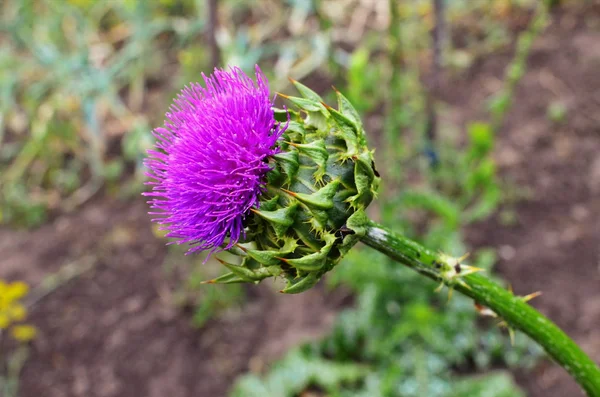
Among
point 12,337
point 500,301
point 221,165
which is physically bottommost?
point 12,337

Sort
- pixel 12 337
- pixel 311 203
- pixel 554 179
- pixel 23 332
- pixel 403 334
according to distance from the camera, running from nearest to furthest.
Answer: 1. pixel 311 203
2. pixel 403 334
3. pixel 23 332
4. pixel 554 179
5. pixel 12 337

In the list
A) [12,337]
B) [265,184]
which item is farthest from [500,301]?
[12,337]

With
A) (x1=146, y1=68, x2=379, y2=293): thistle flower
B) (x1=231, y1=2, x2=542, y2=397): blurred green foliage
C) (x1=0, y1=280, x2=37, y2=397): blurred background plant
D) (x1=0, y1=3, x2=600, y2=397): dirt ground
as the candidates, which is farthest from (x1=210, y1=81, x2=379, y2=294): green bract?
(x1=0, y1=280, x2=37, y2=397): blurred background plant

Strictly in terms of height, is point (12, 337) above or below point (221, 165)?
below

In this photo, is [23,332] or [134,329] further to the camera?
[134,329]

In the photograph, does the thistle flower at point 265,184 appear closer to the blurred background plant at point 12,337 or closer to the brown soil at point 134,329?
the brown soil at point 134,329

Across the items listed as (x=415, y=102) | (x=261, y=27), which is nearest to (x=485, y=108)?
(x=415, y=102)

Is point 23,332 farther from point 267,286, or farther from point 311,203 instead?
point 311,203
